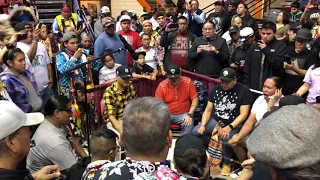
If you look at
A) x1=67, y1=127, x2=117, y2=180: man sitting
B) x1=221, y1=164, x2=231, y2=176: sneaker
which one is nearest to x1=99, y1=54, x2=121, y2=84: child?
x1=221, y1=164, x2=231, y2=176: sneaker

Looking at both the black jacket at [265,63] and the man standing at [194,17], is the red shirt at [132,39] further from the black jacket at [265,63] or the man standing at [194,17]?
the black jacket at [265,63]

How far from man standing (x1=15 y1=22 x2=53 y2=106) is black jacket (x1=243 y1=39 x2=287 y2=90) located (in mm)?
2674

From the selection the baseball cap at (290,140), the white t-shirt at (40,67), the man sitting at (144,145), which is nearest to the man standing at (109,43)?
the white t-shirt at (40,67)

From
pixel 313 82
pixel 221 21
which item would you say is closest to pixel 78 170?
pixel 313 82

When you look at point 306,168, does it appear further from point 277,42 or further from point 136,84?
point 136,84

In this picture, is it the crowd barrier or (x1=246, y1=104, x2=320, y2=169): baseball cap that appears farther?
the crowd barrier

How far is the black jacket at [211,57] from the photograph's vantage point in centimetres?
514

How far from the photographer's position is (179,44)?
5586 mm

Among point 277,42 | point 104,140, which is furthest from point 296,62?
point 104,140

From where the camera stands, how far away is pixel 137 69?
5.35m

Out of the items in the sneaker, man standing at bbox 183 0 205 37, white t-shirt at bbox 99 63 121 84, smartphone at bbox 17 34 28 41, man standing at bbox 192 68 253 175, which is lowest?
the sneaker

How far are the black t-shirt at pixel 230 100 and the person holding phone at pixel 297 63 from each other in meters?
0.63

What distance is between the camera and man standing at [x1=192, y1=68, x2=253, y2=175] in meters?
4.08

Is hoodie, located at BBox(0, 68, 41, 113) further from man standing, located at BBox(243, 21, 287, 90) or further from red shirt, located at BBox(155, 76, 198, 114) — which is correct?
man standing, located at BBox(243, 21, 287, 90)
